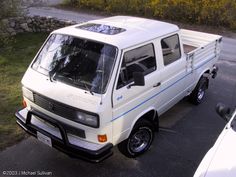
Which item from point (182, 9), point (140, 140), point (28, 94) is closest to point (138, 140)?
point (140, 140)

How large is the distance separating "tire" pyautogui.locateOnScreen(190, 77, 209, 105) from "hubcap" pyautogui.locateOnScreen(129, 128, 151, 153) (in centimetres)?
209

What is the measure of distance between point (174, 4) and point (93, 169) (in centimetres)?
1117

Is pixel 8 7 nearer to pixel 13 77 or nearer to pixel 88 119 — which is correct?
pixel 13 77

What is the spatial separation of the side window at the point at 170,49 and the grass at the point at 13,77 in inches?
116

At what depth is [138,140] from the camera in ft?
17.4

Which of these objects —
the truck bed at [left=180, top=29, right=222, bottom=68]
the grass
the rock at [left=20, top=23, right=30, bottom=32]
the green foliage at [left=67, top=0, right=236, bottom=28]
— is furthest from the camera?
the green foliage at [left=67, top=0, right=236, bottom=28]

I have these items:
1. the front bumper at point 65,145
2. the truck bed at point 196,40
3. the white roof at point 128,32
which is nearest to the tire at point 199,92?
the truck bed at point 196,40

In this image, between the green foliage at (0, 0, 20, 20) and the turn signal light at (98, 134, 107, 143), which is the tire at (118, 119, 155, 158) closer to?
the turn signal light at (98, 134, 107, 143)

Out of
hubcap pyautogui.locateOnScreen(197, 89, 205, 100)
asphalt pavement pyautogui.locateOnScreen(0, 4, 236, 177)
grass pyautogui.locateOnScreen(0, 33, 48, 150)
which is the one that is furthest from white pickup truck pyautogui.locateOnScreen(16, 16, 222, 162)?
hubcap pyautogui.locateOnScreen(197, 89, 205, 100)

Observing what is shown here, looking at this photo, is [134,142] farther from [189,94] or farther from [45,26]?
[45,26]

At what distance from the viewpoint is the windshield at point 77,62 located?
4497 millimetres

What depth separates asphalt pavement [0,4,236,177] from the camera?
498cm

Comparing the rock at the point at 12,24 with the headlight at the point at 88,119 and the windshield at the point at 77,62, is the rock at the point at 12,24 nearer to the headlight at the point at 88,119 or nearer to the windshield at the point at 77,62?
the windshield at the point at 77,62

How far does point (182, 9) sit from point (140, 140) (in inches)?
414
